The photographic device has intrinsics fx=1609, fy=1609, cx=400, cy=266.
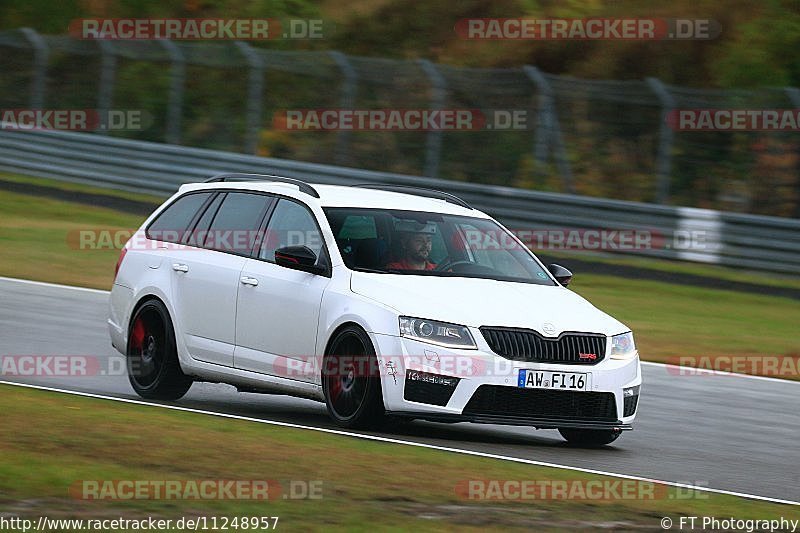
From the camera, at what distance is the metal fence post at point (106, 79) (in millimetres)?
29359

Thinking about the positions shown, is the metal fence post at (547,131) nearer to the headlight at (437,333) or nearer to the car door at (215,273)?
the car door at (215,273)

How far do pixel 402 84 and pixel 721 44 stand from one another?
6.78 m

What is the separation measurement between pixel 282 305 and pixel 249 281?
387mm

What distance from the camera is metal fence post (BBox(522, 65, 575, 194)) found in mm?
24719

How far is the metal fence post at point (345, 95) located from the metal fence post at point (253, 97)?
1.35 metres

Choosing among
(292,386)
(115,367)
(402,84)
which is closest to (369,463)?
(292,386)

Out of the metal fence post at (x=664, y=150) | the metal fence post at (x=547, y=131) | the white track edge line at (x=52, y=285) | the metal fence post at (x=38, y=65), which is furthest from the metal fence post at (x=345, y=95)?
the white track edge line at (x=52, y=285)

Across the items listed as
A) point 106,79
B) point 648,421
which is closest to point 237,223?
point 648,421

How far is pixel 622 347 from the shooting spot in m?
10.3

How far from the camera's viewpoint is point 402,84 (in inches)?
1049

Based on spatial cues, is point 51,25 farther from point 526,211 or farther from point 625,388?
point 625,388

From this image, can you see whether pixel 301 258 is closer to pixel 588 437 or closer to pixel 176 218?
pixel 176 218

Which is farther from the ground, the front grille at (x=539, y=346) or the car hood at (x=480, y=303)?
the car hood at (x=480, y=303)

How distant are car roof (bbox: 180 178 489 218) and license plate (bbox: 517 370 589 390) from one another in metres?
1.85
